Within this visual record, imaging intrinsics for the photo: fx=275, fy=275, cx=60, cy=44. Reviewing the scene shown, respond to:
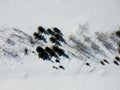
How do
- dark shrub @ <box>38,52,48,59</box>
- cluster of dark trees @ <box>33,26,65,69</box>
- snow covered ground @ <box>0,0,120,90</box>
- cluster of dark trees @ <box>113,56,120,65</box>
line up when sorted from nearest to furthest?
1. snow covered ground @ <box>0,0,120,90</box>
2. dark shrub @ <box>38,52,48,59</box>
3. cluster of dark trees @ <box>33,26,65,69</box>
4. cluster of dark trees @ <box>113,56,120,65</box>

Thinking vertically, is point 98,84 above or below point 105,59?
below

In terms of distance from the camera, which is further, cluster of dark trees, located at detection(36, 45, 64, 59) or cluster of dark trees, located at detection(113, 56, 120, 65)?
cluster of dark trees, located at detection(113, 56, 120, 65)

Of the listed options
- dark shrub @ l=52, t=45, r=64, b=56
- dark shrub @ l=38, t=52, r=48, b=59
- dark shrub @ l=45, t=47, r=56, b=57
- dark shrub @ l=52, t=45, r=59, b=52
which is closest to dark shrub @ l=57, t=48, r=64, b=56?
dark shrub @ l=52, t=45, r=64, b=56

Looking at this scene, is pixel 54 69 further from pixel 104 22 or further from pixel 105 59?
pixel 104 22

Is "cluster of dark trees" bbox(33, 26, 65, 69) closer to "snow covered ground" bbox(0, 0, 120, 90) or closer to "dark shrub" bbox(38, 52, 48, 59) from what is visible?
"dark shrub" bbox(38, 52, 48, 59)

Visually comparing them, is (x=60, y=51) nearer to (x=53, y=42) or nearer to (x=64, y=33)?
(x=53, y=42)

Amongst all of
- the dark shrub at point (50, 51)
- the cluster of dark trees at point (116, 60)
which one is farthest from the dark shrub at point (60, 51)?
the cluster of dark trees at point (116, 60)

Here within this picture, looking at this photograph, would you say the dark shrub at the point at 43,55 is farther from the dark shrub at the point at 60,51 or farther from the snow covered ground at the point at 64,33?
the dark shrub at the point at 60,51

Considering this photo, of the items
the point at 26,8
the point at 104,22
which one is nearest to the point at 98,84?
the point at 104,22
